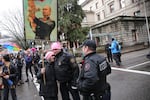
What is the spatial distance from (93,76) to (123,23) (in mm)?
32384

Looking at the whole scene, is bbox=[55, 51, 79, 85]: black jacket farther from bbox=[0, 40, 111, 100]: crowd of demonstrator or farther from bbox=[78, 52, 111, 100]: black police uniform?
bbox=[78, 52, 111, 100]: black police uniform

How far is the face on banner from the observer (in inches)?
222

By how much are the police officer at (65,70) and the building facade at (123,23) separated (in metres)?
29.9

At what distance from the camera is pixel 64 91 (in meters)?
5.45

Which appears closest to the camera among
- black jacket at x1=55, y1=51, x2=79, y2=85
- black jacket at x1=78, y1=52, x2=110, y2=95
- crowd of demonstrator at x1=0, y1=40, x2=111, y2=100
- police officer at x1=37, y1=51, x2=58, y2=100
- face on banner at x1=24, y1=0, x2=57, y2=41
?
black jacket at x1=78, y1=52, x2=110, y2=95

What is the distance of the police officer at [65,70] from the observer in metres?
5.15

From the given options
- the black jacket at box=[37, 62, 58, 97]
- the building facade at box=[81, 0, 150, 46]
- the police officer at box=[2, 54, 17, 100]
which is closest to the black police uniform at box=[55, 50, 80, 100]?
the black jacket at box=[37, 62, 58, 97]

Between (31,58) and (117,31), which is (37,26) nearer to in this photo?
(31,58)

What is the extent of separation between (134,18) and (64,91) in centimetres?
3336

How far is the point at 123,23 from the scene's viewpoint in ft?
115

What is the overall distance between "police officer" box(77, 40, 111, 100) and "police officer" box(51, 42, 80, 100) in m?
1.20

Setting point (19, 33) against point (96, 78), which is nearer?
point (96, 78)

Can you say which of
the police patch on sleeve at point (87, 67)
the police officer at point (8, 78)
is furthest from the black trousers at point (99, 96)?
the police officer at point (8, 78)

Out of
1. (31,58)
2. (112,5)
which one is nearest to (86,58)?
(31,58)
